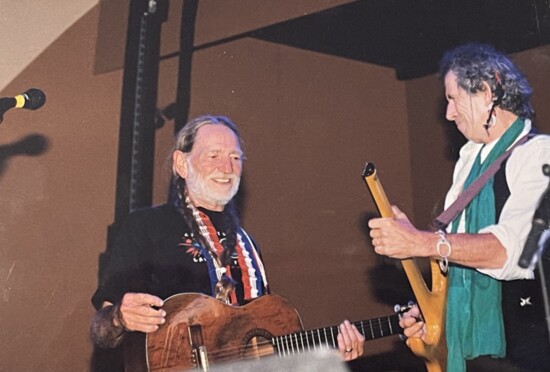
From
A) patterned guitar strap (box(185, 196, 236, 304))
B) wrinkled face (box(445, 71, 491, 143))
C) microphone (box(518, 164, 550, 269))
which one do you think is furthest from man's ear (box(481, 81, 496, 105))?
patterned guitar strap (box(185, 196, 236, 304))

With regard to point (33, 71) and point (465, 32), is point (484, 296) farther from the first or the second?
point (33, 71)

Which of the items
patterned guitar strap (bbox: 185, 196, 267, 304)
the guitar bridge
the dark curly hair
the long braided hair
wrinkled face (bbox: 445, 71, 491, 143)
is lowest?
the guitar bridge

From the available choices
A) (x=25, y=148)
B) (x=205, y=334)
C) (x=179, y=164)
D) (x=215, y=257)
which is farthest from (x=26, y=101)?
(x=205, y=334)

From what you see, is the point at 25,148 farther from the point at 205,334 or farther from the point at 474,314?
the point at 474,314

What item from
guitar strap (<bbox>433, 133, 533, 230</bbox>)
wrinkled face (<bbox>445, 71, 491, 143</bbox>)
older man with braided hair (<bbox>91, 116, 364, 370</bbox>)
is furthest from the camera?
wrinkled face (<bbox>445, 71, 491, 143</bbox>)

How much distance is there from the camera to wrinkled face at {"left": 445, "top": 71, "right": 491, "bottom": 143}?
294cm

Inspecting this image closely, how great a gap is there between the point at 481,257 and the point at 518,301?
0.63 feet

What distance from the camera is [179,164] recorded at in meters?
2.92

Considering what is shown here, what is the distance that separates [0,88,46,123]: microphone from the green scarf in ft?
4.80

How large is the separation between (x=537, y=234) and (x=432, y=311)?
1.42 feet

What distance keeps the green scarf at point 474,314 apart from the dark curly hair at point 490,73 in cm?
36

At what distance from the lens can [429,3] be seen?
3.22 metres

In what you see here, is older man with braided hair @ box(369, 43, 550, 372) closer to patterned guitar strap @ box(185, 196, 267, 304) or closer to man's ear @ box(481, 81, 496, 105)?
man's ear @ box(481, 81, 496, 105)

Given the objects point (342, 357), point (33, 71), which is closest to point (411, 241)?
point (342, 357)
